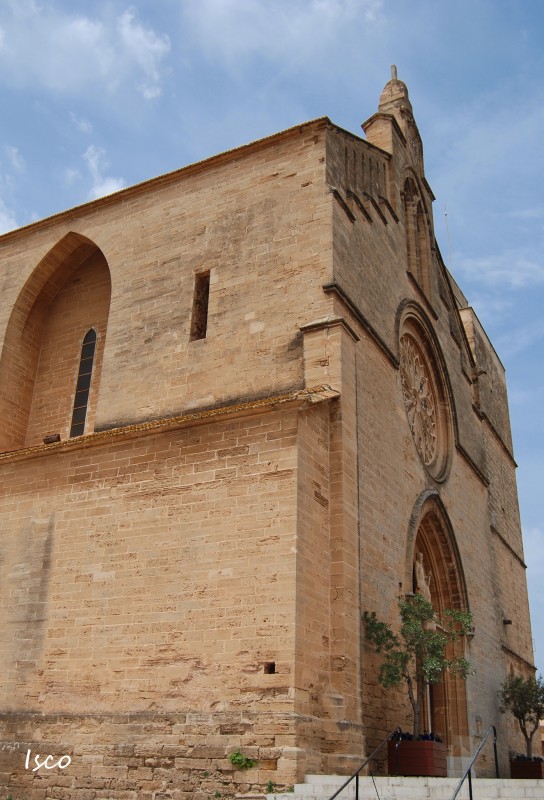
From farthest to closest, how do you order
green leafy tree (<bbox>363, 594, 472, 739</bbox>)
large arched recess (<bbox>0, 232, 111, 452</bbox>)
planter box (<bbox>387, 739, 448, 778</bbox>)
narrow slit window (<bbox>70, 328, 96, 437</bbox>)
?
large arched recess (<bbox>0, 232, 111, 452</bbox>) → narrow slit window (<bbox>70, 328, 96, 437</bbox>) → green leafy tree (<bbox>363, 594, 472, 739</bbox>) → planter box (<bbox>387, 739, 448, 778</bbox>)

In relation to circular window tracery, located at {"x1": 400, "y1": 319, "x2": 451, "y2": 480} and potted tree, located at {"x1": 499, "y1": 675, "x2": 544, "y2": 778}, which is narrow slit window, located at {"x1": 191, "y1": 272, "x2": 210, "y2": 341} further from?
potted tree, located at {"x1": 499, "y1": 675, "x2": 544, "y2": 778}

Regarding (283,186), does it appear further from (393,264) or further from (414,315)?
(414,315)

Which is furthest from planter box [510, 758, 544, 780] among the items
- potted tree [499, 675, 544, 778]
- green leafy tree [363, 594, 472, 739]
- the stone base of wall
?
the stone base of wall

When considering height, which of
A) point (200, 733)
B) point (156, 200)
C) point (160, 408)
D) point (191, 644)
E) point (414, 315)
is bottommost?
point (200, 733)

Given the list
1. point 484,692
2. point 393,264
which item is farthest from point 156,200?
point 484,692

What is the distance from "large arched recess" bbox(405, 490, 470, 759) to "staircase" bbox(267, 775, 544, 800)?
426 centimetres

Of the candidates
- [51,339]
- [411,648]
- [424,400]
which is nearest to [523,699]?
[424,400]

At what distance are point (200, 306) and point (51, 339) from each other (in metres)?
4.06

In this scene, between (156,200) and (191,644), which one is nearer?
(191,644)

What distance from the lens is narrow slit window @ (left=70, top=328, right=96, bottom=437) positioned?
14133mm

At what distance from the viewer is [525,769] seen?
16.0 m

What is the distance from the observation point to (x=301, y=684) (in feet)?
28.2

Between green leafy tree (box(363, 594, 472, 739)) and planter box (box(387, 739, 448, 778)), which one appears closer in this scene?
planter box (box(387, 739, 448, 778))

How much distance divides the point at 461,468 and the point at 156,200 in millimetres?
8358
